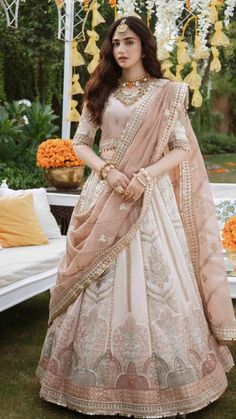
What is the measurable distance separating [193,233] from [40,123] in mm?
5278

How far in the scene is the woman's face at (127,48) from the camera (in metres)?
2.62

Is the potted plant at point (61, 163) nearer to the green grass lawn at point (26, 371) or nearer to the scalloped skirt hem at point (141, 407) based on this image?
the green grass lawn at point (26, 371)

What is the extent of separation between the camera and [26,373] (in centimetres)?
315

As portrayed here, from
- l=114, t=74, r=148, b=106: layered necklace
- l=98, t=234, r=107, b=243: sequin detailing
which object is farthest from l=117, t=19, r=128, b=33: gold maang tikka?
l=98, t=234, r=107, b=243: sequin detailing

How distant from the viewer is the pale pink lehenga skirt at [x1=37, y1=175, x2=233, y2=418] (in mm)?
2471

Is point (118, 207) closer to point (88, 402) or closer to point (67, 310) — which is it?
point (67, 310)

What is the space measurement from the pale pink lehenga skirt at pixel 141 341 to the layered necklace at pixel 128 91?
15.1 inches

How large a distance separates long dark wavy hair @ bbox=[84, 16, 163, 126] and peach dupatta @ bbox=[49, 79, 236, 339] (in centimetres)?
9

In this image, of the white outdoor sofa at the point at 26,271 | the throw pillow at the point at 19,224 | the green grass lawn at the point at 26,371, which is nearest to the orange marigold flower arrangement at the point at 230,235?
the green grass lawn at the point at 26,371

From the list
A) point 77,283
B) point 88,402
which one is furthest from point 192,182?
point 88,402

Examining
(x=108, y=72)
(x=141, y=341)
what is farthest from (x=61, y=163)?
(x=141, y=341)

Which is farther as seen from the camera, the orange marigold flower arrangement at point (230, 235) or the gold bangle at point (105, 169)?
the orange marigold flower arrangement at point (230, 235)

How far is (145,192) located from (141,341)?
572mm

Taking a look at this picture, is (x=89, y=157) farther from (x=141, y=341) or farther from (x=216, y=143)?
(x=216, y=143)
